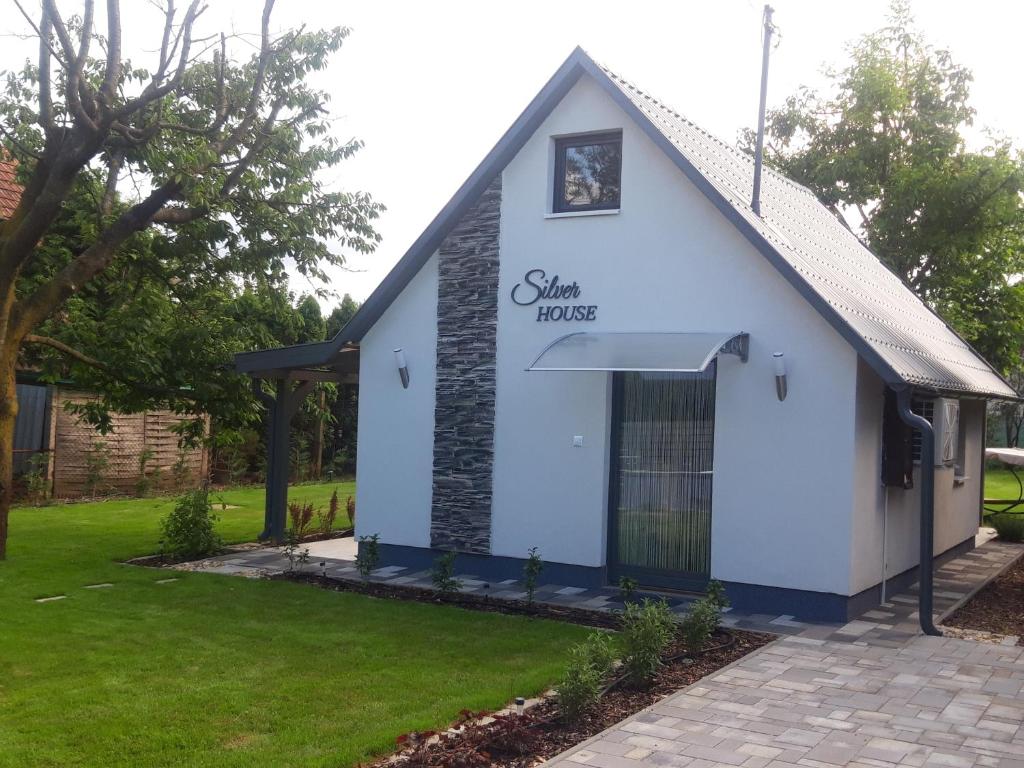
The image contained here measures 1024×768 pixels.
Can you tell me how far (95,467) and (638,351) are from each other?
48.5ft

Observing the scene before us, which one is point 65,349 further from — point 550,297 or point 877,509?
point 877,509

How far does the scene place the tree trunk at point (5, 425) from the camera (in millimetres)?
13156

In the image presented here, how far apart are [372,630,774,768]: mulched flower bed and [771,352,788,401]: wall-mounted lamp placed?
12.9 feet

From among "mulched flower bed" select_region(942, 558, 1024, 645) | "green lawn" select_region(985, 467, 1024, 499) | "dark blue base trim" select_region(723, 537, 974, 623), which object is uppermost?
"green lawn" select_region(985, 467, 1024, 499)

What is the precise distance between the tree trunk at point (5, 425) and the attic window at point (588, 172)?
751 centimetres

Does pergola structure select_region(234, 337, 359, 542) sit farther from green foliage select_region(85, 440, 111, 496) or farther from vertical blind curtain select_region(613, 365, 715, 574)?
green foliage select_region(85, 440, 111, 496)

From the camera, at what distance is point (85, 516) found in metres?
18.7

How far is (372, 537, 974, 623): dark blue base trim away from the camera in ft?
35.4

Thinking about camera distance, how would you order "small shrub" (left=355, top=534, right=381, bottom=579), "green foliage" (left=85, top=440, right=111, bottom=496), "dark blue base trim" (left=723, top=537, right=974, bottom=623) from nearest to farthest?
"dark blue base trim" (left=723, top=537, right=974, bottom=623) → "small shrub" (left=355, top=534, right=381, bottom=579) → "green foliage" (left=85, top=440, right=111, bottom=496)

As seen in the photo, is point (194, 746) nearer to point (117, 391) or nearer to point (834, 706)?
point (834, 706)

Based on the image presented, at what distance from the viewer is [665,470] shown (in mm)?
11984

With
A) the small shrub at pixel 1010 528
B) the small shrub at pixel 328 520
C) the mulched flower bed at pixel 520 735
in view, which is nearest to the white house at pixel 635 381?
the small shrub at pixel 328 520

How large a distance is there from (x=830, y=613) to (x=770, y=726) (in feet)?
13.4

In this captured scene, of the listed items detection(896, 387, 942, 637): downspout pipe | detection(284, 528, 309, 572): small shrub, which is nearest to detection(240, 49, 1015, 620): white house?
detection(896, 387, 942, 637): downspout pipe
